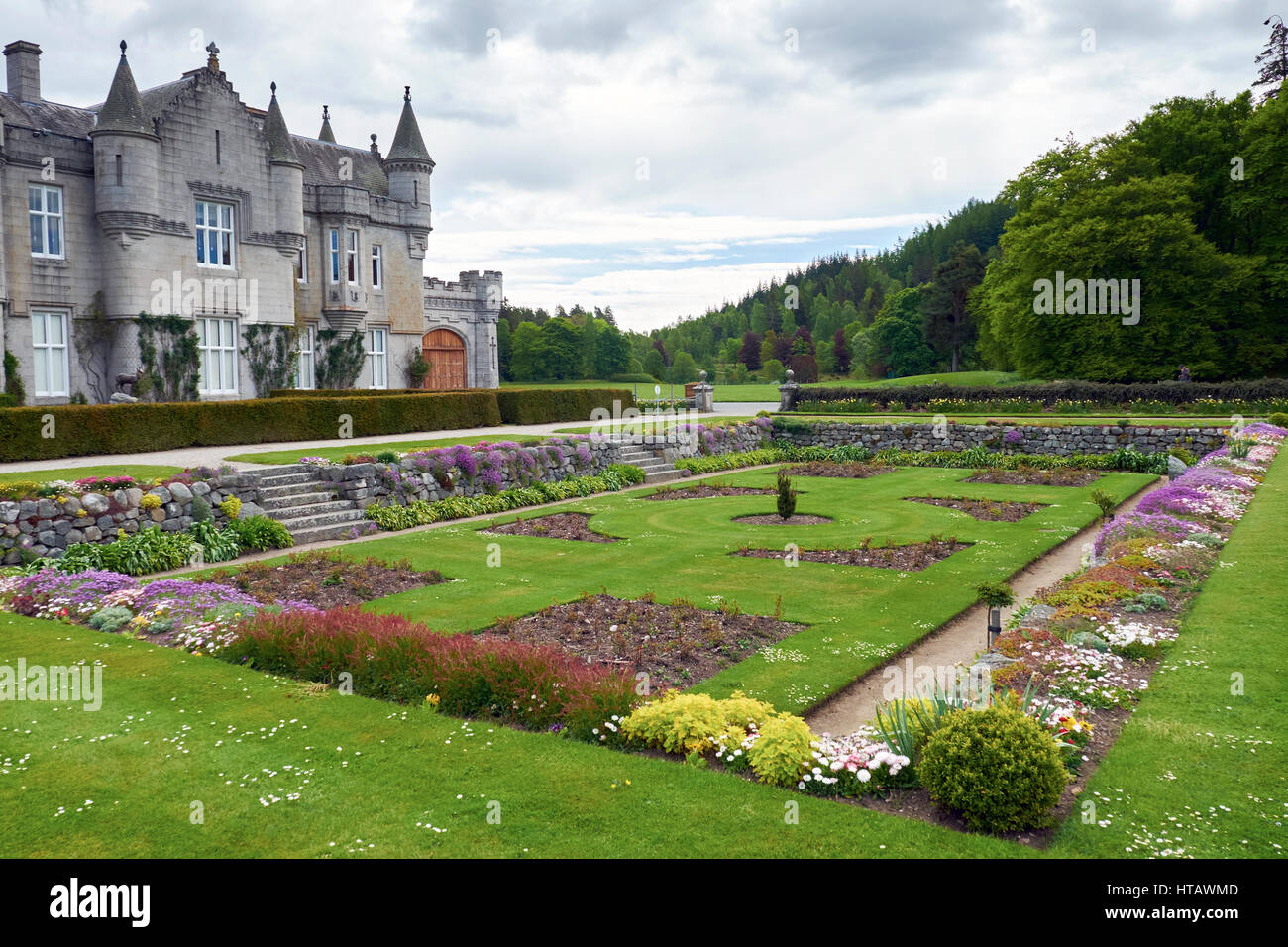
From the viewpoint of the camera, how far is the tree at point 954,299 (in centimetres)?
6681

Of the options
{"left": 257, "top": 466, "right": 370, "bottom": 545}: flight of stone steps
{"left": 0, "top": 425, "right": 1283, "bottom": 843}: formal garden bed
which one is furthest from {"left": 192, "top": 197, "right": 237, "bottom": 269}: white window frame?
{"left": 0, "top": 425, "right": 1283, "bottom": 843}: formal garden bed

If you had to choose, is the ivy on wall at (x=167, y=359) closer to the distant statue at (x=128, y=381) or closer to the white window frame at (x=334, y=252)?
the distant statue at (x=128, y=381)

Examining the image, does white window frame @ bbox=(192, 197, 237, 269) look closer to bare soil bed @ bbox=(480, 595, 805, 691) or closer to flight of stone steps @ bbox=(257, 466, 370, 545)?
flight of stone steps @ bbox=(257, 466, 370, 545)

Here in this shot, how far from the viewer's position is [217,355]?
28.3 meters

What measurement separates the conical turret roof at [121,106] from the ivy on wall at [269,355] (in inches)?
263

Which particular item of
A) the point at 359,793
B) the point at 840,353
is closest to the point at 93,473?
the point at 359,793

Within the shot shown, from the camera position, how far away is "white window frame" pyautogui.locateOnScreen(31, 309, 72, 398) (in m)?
24.4

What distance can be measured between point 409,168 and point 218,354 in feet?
41.3

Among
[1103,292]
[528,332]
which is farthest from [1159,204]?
[528,332]

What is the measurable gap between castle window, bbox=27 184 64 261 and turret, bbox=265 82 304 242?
649 cm

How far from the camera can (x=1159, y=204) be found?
3822 cm

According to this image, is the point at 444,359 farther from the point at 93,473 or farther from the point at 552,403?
the point at 93,473
